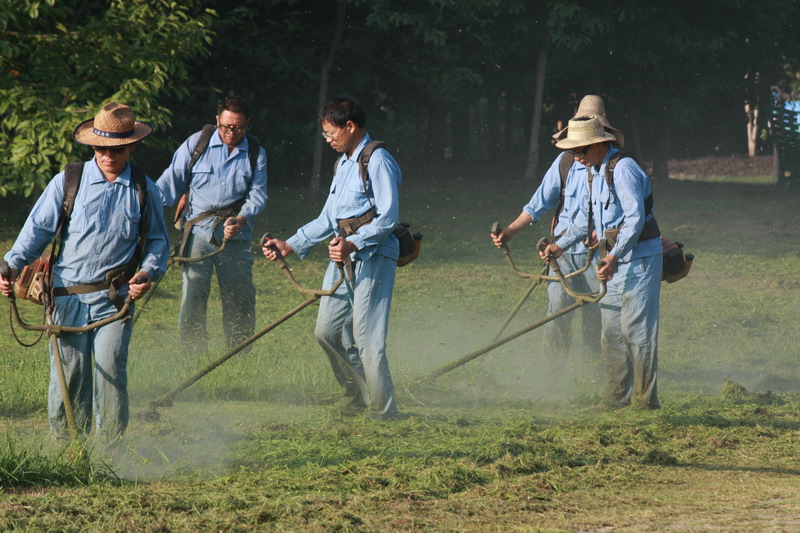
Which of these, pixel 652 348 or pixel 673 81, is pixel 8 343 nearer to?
pixel 652 348

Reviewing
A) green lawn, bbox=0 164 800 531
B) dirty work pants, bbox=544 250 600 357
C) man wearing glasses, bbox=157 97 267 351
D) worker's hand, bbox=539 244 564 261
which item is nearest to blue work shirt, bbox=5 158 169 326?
green lawn, bbox=0 164 800 531

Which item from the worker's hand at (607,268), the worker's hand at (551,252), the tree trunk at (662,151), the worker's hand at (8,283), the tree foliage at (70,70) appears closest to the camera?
the worker's hand at (8,283)

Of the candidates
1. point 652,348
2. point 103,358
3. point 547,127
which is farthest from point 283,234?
point 547,127

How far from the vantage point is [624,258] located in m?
7.49

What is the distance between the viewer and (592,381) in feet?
28.9

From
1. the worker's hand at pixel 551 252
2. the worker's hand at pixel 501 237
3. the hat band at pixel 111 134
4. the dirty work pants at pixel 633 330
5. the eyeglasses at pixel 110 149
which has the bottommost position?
the dirty work pants at pixel 633 330

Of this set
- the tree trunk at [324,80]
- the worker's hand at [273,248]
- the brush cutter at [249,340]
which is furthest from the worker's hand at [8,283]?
the tree trunk at [324,80]

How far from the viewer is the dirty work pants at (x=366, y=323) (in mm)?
6898

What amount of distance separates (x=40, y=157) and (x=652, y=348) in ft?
25.9

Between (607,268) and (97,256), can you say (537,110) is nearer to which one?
(607,268)

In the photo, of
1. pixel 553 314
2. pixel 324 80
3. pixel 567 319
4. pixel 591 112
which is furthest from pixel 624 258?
pixel 324 80

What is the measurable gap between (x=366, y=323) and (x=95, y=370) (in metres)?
1.75

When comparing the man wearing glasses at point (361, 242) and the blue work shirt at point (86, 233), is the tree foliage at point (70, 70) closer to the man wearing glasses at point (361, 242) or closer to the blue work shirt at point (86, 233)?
the man wearing glasses at point (361, 242)

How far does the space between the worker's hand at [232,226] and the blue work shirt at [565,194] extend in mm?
2154
